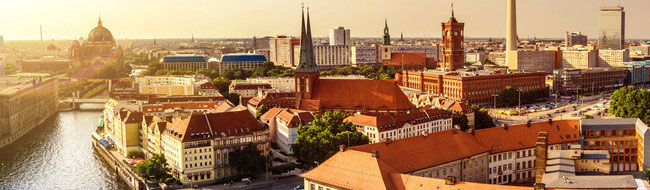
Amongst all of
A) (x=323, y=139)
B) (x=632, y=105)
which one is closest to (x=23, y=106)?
(x=323, y=139)

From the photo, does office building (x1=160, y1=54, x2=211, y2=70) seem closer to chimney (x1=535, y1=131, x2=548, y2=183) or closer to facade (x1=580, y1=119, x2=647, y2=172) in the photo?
facade (x1=580, y1=119, x2=647, y2=172)

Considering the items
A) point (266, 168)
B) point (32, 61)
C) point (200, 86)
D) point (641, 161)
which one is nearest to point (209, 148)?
point (266, 168)

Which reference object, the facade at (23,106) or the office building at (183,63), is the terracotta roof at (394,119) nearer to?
the facade at (23,106)

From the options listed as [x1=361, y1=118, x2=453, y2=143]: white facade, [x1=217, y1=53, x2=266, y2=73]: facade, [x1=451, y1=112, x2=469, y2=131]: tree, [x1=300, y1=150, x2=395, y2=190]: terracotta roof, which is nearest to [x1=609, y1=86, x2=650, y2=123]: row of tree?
[x1=451, y1=112, x2=469, y2=131]: tree

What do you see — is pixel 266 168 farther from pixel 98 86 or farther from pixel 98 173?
pixel 98 86

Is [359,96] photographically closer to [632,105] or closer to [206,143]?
[206,143]

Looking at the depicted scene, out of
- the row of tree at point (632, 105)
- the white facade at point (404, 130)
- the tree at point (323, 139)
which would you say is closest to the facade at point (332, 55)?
the row of tree at point (632, 105)
